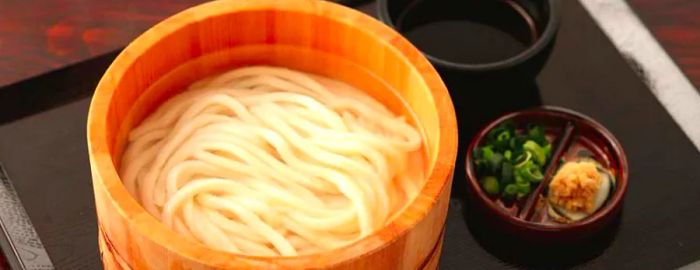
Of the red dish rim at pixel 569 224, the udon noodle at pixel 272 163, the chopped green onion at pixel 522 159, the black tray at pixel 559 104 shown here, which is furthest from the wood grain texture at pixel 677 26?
the udon noodle at pixel 272 163

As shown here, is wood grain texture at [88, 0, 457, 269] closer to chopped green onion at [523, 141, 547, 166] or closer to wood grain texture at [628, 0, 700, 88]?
chopped green onion at [523, 141, 547, 166]

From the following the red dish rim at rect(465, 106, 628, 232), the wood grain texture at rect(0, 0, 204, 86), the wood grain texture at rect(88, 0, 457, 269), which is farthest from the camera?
the wood grain texture at rect(0, 0, 204, 86)

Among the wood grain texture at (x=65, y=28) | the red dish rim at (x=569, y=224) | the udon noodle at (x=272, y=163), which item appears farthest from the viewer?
the wood grain texture at (x=65, y=28)

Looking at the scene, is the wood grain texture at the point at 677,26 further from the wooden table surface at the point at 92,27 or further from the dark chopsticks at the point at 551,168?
the dark chopsticks at the point at 551,168

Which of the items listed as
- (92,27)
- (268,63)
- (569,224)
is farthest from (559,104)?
(92,27)

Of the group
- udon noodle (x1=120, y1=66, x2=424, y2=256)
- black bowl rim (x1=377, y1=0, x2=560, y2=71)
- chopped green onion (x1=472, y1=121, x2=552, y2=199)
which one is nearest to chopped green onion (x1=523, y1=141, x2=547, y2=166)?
chopped green onion (x1=472, y1=121, x2=552, y2=199)

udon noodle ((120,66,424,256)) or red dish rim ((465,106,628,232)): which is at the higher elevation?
udon noodle ((120,66,424,256))

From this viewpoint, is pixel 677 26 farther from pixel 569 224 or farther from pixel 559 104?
pixel 569 224
